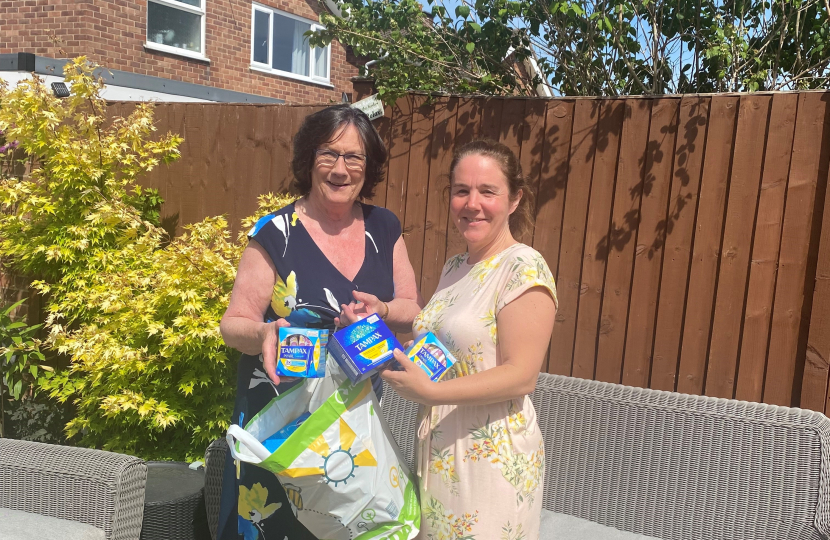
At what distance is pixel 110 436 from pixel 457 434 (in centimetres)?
284

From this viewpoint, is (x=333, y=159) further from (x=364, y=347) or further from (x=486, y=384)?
(x=486, y=384)

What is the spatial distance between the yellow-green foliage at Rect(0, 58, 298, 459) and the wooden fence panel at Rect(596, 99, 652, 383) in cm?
203

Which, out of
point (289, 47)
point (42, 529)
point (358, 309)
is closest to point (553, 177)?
point (358, 309)

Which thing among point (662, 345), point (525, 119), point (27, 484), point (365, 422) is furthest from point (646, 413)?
point (27, 484)

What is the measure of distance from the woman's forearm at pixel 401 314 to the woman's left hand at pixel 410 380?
493 mm

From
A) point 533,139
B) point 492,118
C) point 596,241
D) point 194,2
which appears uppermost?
point 194,2

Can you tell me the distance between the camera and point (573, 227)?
3.54 metres

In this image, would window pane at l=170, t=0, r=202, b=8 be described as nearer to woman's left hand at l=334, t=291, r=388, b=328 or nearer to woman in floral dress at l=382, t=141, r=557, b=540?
woman's left hand at l=334, t=291, r=388, b=328

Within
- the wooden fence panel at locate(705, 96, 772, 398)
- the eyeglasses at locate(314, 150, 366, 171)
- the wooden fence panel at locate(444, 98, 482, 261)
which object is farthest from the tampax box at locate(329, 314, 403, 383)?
Result: the wooden fence panel at locate(444, 98, 482, 261)

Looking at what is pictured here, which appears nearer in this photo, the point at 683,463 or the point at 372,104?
the point at 683,463

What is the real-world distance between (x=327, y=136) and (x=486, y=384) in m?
0.99

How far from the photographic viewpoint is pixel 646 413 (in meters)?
2.43

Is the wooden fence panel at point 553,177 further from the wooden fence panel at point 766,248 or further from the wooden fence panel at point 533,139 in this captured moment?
the wooden fence panel at point 766,248

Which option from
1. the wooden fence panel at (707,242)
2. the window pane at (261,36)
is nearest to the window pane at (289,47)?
the window pane at (261,36)
